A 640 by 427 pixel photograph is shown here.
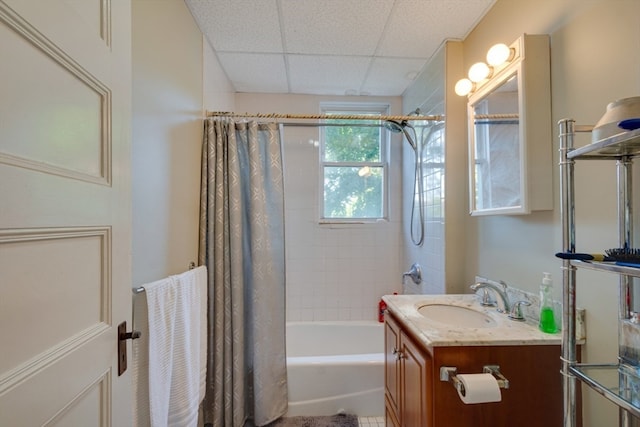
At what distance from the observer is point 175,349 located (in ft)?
4.10

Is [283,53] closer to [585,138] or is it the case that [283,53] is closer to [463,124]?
[463,124]

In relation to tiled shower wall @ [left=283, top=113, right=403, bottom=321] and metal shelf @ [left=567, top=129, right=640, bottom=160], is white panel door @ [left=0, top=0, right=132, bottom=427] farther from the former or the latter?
tiled shower wall @ [left=283, top=113, right=403, bottom=321]

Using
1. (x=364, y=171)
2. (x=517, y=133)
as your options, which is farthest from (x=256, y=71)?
(x=517, y=133)

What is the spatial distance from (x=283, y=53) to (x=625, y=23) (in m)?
1.66

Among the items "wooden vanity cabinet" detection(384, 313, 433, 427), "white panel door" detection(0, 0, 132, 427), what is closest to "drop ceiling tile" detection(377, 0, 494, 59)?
"white panel door" detection(0, 0, 132, 427)

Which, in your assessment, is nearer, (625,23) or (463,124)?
(625,23)

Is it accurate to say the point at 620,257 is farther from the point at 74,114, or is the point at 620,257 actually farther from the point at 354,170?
the point at 354,170

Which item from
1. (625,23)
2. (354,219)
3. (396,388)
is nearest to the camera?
(625,23)

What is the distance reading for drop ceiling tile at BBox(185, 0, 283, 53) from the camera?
1.52 metres

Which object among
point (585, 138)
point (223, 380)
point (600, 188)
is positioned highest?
point (585, 138)

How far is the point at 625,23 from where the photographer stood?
89cm

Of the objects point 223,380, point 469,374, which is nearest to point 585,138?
point 469,374

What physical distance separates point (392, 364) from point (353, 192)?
5.17ft

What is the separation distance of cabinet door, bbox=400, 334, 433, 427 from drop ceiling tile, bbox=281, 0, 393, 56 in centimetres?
163
